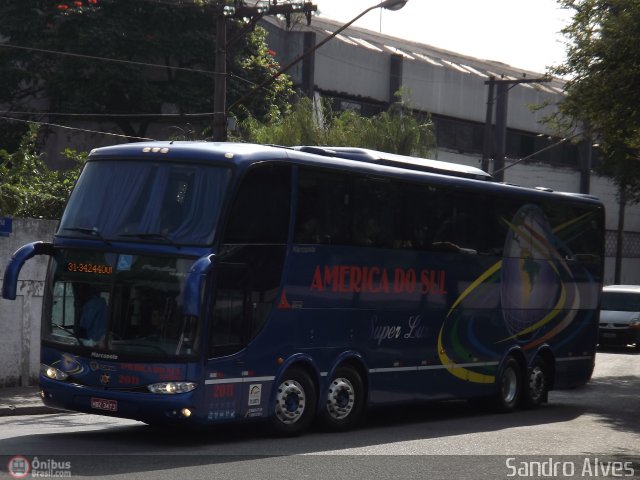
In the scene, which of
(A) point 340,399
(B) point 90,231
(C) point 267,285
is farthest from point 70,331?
(A) point 340,399

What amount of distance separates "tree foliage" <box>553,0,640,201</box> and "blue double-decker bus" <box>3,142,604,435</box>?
347cm

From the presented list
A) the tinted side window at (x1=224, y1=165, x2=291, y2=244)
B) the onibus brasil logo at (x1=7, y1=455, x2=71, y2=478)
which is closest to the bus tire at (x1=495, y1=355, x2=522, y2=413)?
the tinted side window at (x1=224, y1=165, x2=291, y2=244)

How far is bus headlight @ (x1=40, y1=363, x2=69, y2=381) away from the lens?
14383 millimetres

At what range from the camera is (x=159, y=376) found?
1381 cm

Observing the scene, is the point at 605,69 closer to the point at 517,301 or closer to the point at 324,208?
the point at 517,301

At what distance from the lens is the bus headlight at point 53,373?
14383 millimetres

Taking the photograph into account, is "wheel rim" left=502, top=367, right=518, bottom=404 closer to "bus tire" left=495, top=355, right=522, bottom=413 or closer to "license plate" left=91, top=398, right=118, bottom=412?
"bus tire" left=495, top=355, right=522, bottom=413

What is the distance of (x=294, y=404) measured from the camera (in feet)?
50.7

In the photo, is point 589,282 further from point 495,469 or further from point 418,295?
point 495,469

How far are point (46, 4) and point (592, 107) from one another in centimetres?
2226

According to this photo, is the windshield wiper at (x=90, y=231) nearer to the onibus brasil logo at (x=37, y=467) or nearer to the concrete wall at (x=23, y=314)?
the onibus brasil logo at (x=37, y=467)

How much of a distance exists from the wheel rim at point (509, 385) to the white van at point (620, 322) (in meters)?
17.5

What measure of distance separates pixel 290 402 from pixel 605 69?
1029 cm

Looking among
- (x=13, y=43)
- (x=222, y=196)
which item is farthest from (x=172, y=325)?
(x=13, y=43)
